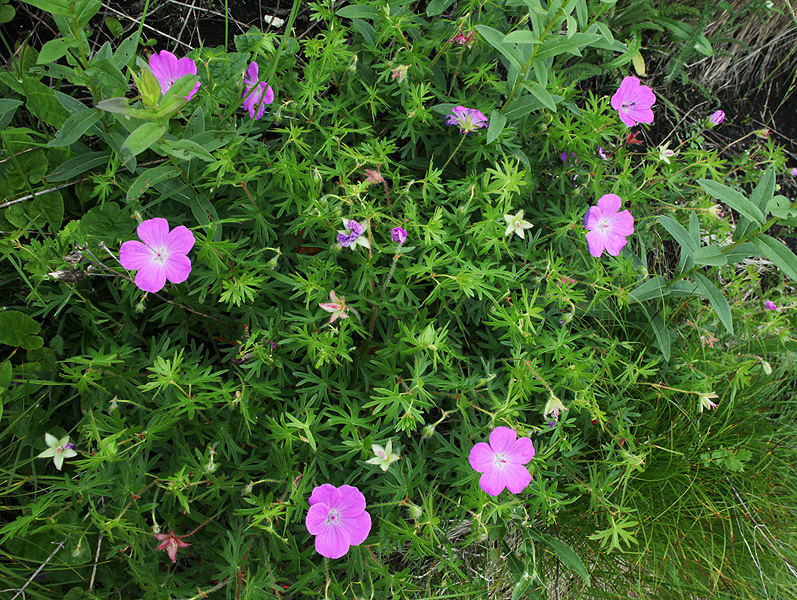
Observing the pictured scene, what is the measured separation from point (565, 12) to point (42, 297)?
92.4 inches

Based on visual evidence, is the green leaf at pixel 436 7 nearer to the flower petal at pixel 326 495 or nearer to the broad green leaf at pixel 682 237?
the broad green leaf at pixel 682 237

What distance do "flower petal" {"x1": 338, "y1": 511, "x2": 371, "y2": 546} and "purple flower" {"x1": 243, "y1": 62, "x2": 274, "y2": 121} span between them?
1645mm

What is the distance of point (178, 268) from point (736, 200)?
2.16m

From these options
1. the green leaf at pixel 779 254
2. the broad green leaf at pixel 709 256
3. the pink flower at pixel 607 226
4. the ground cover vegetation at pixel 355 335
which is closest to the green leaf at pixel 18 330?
the ground cover vegetation at pixel 355 335

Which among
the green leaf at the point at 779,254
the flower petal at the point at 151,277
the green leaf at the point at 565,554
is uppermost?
the green leaf at the point at 779,254

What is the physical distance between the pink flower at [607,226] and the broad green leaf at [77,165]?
2154 mm

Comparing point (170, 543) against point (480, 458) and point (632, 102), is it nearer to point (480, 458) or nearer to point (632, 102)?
point (480, 458)

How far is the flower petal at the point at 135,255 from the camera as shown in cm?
177

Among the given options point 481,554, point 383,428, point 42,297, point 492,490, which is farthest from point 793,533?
point 42,297

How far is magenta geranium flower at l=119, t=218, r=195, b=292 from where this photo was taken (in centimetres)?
177

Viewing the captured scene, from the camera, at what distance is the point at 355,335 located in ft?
7.89

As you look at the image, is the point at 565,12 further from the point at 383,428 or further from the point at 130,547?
the point at 130,547

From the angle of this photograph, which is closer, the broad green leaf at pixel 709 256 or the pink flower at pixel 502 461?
the pink flower at pixel 502 461

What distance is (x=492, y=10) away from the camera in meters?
2.55
